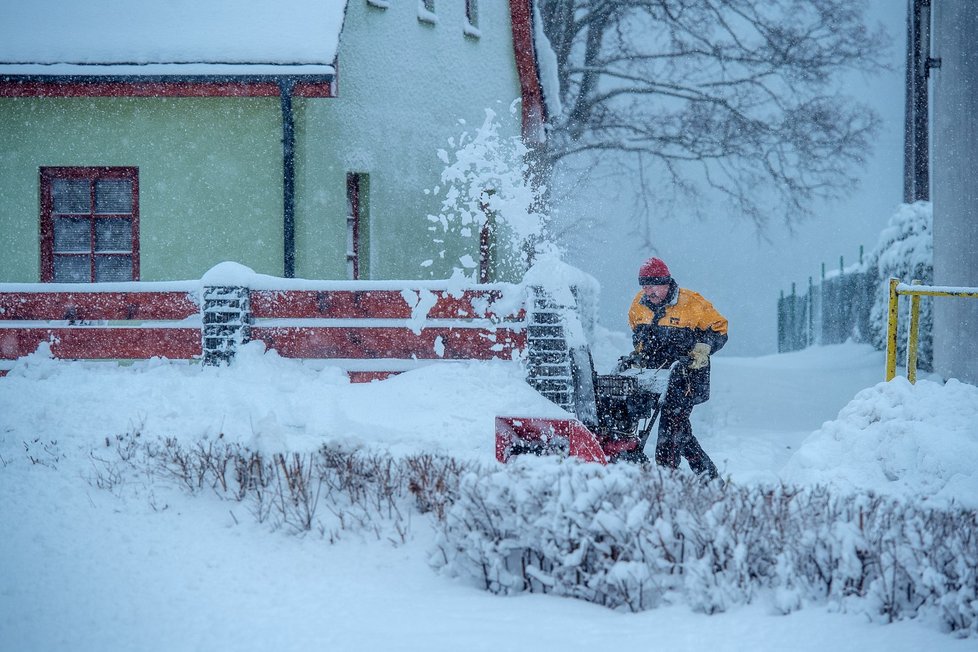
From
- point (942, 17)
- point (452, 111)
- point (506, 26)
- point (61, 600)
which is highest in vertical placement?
point (506, 26)

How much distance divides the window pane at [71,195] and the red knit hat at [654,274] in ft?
25.2

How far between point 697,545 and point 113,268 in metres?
9.68

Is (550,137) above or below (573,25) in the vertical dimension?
below

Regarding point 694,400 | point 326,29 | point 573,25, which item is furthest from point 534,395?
point 573,25

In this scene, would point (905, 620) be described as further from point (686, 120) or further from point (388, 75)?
point (686, 120)

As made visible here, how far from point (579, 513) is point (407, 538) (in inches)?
45.0

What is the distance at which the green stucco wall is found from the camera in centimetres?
1145

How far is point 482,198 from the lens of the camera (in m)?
14.8

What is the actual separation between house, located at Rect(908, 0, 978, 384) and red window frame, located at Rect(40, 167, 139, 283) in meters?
10.4

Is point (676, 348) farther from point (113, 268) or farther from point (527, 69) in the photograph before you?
point (527, 69)

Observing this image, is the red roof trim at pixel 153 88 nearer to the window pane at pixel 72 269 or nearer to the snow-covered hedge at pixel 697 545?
the window pane at pixel 72 269

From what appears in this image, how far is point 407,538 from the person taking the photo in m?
4.84

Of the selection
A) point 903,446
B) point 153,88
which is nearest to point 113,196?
point 153,88

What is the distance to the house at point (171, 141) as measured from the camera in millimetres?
10930
